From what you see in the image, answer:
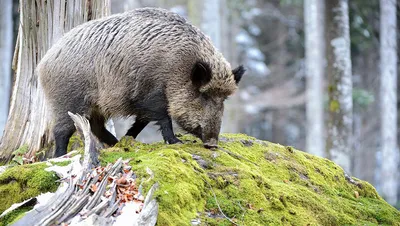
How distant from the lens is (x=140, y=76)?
7.25m

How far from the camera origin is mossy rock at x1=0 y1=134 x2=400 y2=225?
198 inches

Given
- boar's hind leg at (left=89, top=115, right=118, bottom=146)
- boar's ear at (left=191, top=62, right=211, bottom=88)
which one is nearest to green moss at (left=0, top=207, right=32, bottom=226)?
boar's ear at (left=191, top=62, right=211, bottom=88)

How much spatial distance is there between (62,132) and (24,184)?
2114 mm

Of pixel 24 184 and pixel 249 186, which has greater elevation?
pixel 249 186

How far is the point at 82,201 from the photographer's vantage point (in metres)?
4.55

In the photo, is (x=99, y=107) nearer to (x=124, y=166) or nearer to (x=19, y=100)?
(x=19, y=100)

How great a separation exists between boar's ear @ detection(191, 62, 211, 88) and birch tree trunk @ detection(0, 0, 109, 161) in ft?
6.43

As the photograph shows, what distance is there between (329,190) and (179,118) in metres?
1.97

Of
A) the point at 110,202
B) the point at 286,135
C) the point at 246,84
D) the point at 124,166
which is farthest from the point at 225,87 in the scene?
the point at 286,135

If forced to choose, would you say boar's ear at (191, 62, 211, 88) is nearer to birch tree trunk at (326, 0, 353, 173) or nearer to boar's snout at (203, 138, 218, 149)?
boar's snout at (203, 138, 218, 149)

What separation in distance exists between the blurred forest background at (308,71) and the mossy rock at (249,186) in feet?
19.9

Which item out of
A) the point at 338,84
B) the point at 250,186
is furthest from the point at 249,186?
the point at 338,84

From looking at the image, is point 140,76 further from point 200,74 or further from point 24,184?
point 24,184

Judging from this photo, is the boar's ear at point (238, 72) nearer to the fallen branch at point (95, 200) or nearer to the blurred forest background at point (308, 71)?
the fallen branch at point (95, 200)
